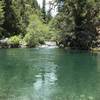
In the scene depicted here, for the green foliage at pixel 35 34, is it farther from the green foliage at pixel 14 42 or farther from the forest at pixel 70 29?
the green foliage at pixel 14 42

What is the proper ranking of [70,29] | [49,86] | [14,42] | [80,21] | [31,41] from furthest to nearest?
[14,42], [31,41], [80,21], [70,29], [49,86]

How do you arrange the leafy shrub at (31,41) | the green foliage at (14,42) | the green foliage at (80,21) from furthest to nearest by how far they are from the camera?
the green foliage at (14,42)
the leafy shrub at (31,41)
the green foliage at (80,21)

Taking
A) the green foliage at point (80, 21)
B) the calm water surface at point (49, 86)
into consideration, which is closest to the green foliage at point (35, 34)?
the green foliage at point (80, 21)

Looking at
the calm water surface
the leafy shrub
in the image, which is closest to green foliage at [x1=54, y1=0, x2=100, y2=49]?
the leafy shrub

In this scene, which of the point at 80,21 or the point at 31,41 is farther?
the point at 31,41

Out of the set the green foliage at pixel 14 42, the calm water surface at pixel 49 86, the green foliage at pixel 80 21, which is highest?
the green foliage at pixel 80 21

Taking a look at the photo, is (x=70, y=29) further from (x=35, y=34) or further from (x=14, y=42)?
(x=14, y=42)

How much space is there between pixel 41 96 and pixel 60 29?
48.0 meters

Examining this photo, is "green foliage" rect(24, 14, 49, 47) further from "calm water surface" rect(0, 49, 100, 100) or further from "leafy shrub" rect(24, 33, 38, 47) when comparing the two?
"calm water surface" rect(0, 49, 100, 100)

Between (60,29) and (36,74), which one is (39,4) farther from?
(36,74)

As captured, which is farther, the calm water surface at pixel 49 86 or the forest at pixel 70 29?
the forest at pixel 70 29

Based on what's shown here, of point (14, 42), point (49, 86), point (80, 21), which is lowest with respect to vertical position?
point (14, 42)

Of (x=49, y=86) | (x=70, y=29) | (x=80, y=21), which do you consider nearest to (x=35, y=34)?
(x=70, y=29)

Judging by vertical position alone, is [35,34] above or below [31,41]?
above
